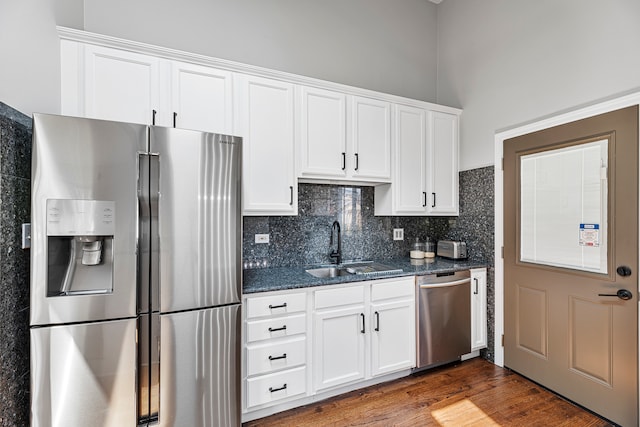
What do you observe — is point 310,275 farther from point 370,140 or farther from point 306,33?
point 306,33

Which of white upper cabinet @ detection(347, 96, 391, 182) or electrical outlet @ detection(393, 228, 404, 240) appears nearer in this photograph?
white upper cabinet @ detection(347, 96, 391, 182)

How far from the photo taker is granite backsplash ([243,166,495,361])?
8.53 feet

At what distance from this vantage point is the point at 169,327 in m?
1.57

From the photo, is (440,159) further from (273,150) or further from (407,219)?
(273,150)

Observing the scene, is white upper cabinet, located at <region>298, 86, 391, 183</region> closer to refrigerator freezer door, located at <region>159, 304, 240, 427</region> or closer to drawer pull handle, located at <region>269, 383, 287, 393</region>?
refrigerator freezer door, located at <region>159, 304, 240, 427</region>

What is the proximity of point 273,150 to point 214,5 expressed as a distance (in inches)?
54.0

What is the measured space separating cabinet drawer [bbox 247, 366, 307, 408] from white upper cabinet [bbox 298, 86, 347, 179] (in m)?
1.43

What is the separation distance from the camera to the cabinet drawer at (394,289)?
229 centimetres

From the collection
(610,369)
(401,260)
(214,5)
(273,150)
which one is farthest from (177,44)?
(610,369)

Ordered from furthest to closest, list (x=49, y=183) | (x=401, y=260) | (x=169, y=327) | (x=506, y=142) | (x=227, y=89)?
1. (x=401, y=260)
2. (x=506, y=142)
3. (x=227, y=89)
4. (x=169, y=327)
5. (x=49, y=183)

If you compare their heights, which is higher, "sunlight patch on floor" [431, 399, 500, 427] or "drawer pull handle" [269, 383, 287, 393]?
"drawer pull handle" [269, 383, 287, 393]

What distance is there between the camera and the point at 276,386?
78.2 inches

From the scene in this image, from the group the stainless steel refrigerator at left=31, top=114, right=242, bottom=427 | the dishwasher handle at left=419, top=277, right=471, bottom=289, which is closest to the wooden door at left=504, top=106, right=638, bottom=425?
the dishwasher handle at left=419, top=277, right=471, bottom=289

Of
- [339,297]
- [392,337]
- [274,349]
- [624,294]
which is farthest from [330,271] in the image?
[624,294]
